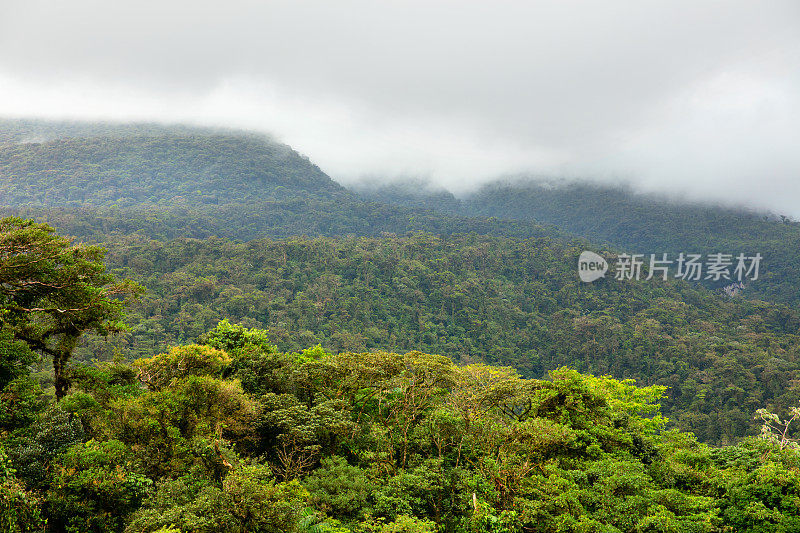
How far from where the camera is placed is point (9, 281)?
1302 cm

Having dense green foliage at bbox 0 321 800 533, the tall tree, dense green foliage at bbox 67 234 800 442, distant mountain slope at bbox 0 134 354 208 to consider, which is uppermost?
distant mountain slope at bbox 0 134 354 208

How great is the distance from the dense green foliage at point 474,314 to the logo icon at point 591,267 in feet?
6.33

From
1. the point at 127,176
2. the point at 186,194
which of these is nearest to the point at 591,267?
the point at 186,194

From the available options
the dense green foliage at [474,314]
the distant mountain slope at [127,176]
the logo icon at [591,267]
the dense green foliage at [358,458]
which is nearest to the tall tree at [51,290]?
the dense green foliage at [358,458]

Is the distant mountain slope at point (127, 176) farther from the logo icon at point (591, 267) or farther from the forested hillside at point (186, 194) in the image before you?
the logo icon at point (591, 267)

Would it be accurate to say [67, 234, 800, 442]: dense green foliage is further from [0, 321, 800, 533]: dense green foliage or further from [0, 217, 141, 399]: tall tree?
[0, 321, 800, 533]: dense green foliage

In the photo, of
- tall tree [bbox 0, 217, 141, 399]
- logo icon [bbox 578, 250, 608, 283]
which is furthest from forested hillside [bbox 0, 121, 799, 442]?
tall tree [bbox 0, 217, 141, 399]

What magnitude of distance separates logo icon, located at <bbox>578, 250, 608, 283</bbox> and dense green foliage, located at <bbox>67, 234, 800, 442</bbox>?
1928mm

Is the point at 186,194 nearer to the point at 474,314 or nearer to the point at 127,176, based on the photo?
the point at 127,176

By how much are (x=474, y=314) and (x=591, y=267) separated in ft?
114

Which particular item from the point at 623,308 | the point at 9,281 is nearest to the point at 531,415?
the point at 9,281

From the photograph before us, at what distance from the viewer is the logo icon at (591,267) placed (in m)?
104

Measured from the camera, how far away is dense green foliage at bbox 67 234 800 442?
204 ft

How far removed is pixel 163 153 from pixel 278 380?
203 m
